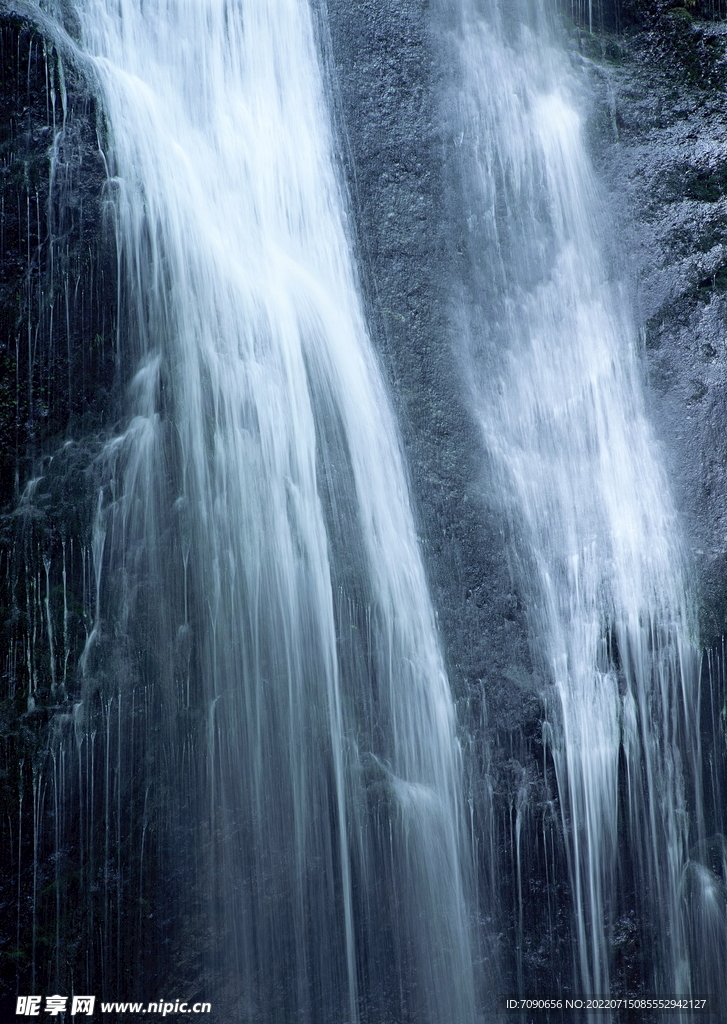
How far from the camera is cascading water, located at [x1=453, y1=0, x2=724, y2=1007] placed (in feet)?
19.4

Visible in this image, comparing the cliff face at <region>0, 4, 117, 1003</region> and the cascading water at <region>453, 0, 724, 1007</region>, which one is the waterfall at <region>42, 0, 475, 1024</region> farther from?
the cascading water at <region>453, 0, 724, 1007</region>

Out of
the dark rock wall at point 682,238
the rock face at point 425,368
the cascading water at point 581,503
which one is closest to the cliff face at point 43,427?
the rock face at point 425,368

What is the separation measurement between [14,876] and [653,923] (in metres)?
3.73

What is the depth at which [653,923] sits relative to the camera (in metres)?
5.86

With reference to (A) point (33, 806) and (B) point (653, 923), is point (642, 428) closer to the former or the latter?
(B) point (653, 923)

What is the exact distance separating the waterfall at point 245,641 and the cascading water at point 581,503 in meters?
0.83

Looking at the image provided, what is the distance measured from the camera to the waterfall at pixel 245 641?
5336 millimetres

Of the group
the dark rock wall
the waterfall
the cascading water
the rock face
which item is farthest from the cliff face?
the dark rock wall

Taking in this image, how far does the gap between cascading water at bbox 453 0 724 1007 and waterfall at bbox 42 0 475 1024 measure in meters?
0.83

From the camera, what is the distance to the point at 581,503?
21.3 feet

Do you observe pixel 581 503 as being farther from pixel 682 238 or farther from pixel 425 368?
pixel 682 238

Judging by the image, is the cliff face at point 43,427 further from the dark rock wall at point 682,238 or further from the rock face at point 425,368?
the dark rock wall at point 682,238

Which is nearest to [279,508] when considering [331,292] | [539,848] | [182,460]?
→ [182,460]

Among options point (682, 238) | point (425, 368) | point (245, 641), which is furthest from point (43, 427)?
point (682, 238)
